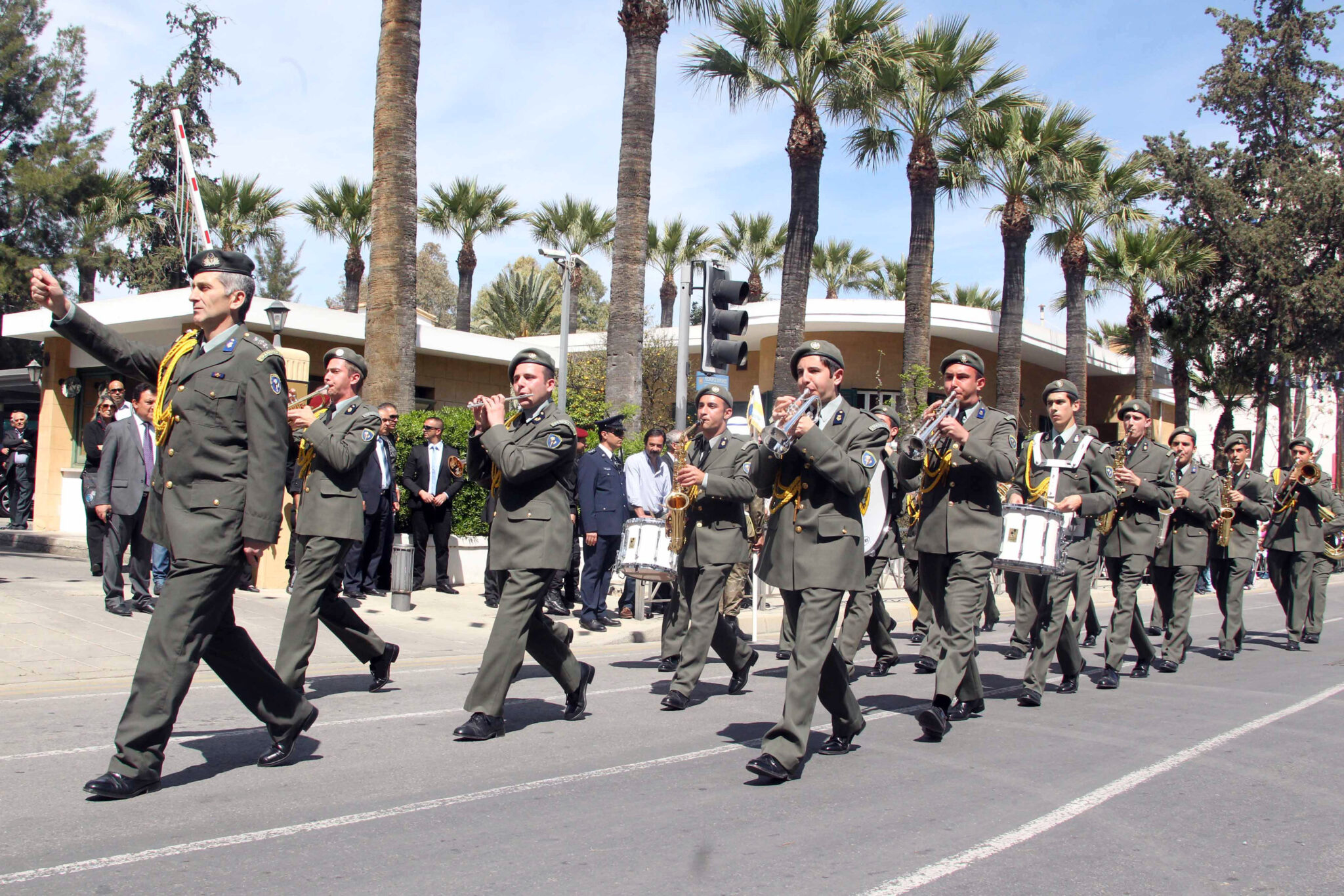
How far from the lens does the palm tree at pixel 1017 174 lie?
26.5 metres

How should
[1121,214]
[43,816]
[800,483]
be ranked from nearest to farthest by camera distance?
1. [43,816]
2. [800,483]
3. [1121,214]

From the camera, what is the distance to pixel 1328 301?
103ft

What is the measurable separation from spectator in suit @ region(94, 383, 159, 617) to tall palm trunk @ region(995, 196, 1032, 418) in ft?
71.4

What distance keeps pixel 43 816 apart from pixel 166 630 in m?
0.85

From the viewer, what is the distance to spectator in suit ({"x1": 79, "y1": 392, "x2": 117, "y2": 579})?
11.6 meters

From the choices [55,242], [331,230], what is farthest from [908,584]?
[55,242]

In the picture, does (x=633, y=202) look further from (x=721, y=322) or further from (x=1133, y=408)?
(x=1133, y=408)

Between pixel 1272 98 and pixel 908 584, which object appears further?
pixel 1272 98

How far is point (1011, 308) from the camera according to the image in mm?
27672

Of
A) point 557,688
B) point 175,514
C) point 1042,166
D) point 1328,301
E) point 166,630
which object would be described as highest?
point 1042,166

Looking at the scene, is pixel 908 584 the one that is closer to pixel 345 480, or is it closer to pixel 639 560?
pixel 639 560

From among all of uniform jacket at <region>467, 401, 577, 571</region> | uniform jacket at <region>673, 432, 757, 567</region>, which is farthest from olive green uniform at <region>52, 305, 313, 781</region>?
uniform jacket at <region>673, 432, 757, 567</region>

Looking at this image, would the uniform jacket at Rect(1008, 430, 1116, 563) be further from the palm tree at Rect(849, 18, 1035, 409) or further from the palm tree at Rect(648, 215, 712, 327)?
the palm tree at Rect(648, 215, 712, 327)

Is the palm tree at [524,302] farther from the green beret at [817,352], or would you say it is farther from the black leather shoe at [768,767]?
the black leather shoe at [768,767]
